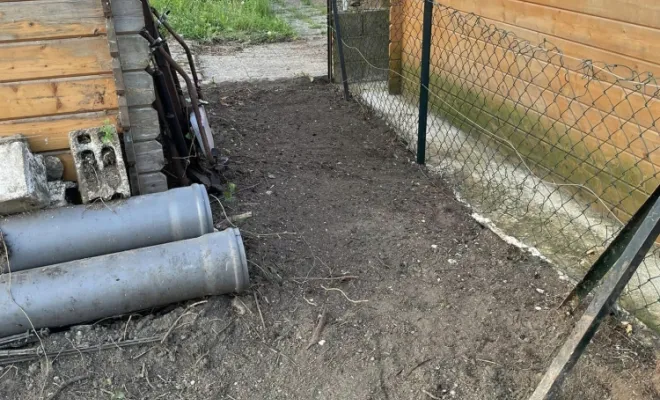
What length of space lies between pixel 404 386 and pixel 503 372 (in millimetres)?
422

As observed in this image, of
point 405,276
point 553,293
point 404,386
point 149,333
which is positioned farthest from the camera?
point 405,276

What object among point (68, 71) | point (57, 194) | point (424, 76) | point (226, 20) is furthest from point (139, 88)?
A: point (226, 20)

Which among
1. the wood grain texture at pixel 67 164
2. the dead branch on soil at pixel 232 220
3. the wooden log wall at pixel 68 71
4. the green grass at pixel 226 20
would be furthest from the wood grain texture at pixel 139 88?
the green grass at pixel 226 20

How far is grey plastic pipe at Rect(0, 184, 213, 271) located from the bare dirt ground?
0.38 m

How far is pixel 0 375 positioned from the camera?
100 inches

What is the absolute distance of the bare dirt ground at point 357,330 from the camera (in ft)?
8.09

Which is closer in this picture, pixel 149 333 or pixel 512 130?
pixel 149 333

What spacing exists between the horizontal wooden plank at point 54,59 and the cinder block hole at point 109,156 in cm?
42

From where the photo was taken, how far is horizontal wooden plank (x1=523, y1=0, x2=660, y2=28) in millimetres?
3035

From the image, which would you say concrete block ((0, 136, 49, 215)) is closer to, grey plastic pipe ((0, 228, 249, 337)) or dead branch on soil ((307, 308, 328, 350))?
grey plastic pipe ((0, 228, 249, 337))

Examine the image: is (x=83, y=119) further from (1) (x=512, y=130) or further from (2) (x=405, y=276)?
(1) (x=512, y=130)

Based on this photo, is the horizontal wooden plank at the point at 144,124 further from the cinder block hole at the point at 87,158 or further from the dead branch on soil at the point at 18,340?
the dead branch on soil at the point at 18,340

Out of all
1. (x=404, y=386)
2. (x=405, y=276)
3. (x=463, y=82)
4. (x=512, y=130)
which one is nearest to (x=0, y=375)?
(x=404, y=386)

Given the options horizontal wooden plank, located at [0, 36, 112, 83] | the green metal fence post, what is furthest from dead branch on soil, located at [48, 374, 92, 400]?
the green metal fence post
